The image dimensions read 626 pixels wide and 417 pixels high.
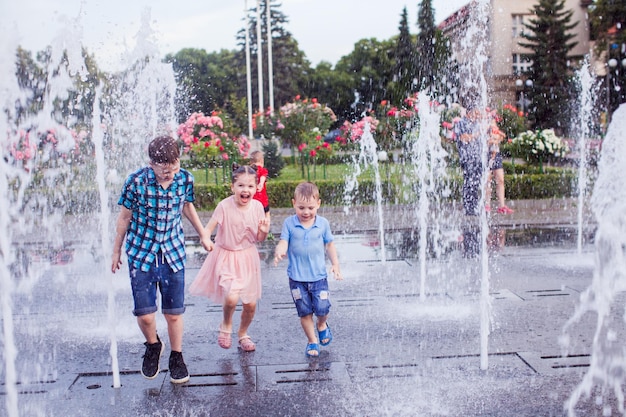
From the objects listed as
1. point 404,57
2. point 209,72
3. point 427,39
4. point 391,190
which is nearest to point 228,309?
point 391,190

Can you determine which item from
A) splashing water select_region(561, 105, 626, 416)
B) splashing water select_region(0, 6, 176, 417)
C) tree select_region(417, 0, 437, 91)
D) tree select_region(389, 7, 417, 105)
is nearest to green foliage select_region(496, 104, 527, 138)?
splashing water select_region(561, 105, 626, 416)

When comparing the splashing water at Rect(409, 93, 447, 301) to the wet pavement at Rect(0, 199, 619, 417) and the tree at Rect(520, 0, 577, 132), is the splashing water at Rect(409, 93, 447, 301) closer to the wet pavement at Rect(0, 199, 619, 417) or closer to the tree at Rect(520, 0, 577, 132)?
the wet pavement at Rect(0, 199, 619, 417)

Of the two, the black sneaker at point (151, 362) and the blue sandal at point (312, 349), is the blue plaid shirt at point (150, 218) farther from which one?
the blue sandal at point (312, 349)

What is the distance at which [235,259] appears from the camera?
4.88m

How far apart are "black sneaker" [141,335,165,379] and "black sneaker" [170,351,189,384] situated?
0.10 metres

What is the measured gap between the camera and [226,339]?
15.8ft

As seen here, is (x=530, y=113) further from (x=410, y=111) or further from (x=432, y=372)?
(x=432, y=372)

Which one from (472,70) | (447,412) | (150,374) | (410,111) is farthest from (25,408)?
(472,70)

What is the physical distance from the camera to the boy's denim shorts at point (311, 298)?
475 centimetres

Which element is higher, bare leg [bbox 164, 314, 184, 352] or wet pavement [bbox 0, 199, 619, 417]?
bare leg [bbox 164, 314, 184, 352]

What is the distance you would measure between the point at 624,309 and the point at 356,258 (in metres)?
3.25

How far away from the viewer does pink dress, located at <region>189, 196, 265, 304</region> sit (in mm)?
4844

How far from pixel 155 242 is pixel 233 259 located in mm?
746

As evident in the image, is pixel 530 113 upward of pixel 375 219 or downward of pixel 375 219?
upward
